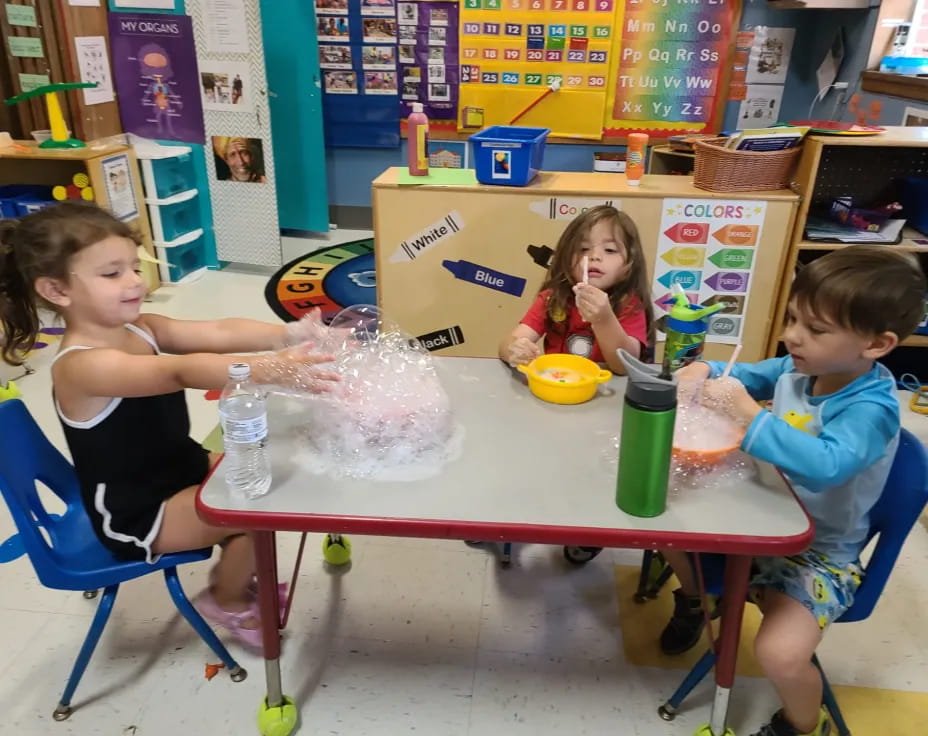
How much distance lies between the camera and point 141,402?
1327 millimetres

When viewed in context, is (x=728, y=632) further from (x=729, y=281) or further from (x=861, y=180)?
(x=861, y=180)

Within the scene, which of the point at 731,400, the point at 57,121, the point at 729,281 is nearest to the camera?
the point at 731,400

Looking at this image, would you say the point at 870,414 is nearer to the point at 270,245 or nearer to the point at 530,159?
the point at 530,159

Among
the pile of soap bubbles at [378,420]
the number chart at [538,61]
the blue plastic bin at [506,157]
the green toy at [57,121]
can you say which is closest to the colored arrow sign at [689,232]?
the blue plastic bin at [506,157]

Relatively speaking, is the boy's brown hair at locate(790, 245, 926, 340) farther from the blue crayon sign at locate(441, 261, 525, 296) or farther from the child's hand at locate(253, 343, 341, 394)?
the blue crayon sign at locate(441, 261, 525, 296)

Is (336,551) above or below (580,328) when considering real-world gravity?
below

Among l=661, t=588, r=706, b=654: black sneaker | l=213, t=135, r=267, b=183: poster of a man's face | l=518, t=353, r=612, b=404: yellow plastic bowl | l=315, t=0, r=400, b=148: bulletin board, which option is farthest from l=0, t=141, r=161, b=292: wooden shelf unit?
l=661, t=588, r=706, b=654: black sneaker

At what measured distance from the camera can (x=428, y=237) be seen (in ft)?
8.30

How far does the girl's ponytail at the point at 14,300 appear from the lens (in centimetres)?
129

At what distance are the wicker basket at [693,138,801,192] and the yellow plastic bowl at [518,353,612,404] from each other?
4.22 feet

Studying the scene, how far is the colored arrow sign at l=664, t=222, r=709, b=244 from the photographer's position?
8.07 feet

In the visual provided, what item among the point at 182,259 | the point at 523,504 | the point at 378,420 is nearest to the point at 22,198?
the point at 182,259

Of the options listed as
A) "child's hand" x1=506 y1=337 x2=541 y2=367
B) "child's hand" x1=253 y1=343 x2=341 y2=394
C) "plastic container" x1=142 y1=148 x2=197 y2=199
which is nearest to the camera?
"child's hand" x1=253 y1=343 x2=341 y2=394

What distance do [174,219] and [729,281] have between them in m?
2.96
